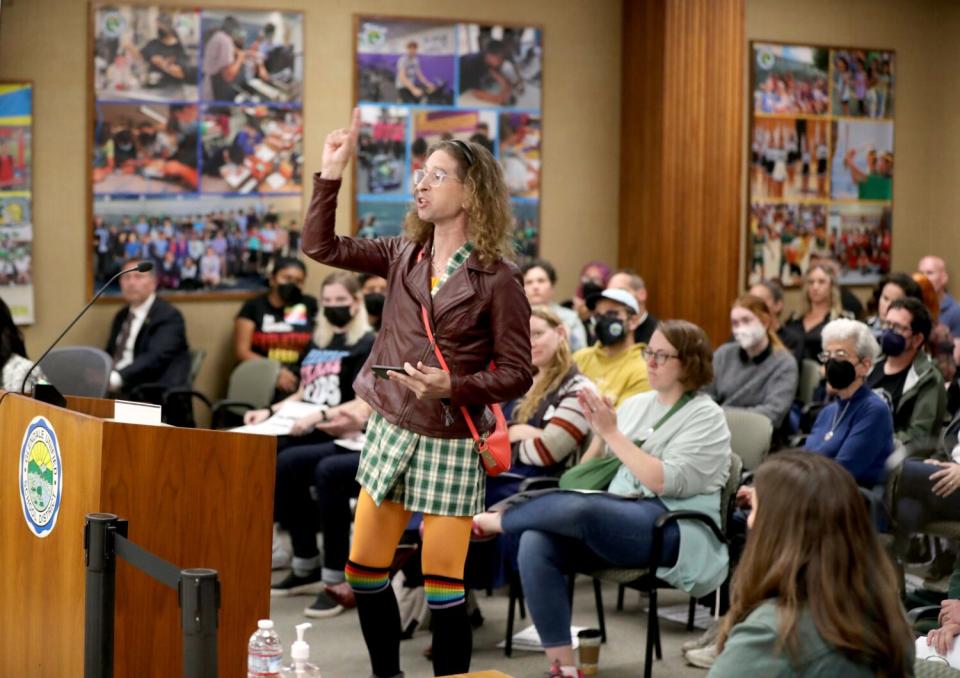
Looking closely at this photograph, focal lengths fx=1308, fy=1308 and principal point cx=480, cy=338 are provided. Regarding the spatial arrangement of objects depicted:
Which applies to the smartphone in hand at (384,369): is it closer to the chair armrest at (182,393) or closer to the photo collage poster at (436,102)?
the chair armrest at (182,393)

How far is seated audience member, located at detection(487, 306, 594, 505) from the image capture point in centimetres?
473

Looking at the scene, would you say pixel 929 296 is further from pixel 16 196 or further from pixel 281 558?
pixel 16 196

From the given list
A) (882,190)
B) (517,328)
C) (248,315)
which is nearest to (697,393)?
(517,328)

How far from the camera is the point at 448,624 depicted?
3305 millimetres

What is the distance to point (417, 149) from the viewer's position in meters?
8.24

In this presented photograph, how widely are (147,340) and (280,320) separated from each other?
80 centimetres

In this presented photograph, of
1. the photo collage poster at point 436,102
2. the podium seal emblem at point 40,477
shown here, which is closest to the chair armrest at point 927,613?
the podium seal emblem at point 40,477

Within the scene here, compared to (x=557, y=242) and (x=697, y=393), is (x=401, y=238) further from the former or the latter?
(x=557, y=242)

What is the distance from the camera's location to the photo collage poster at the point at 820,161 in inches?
357

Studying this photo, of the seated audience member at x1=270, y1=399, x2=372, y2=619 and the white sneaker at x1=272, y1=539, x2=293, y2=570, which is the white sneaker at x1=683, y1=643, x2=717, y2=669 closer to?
the seated audience member at x1=270, y1=399, x2=372, y2=619

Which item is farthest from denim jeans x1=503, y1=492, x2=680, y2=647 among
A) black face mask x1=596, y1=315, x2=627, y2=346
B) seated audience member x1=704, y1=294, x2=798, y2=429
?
seated audience member x1=704, y1=294, x2=798, y2=429

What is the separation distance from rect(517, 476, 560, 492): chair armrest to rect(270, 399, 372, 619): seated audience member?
908 mm

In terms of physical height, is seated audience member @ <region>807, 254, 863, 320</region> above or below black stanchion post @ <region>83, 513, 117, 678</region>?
above

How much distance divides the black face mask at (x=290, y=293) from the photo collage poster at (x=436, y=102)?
735 mm
